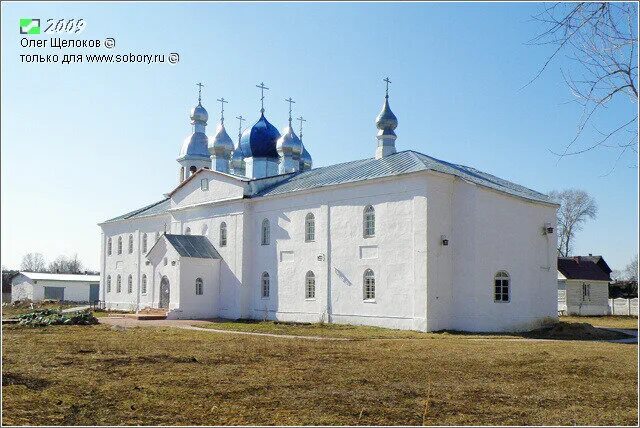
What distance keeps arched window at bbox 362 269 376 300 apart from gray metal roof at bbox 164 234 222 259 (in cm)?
956

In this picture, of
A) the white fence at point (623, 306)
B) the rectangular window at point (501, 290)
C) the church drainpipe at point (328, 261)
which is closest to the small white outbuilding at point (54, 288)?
the church drainpipe at point (328, 261)

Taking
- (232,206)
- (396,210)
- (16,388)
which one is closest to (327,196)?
(396,210)

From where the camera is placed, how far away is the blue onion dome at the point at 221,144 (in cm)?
3762

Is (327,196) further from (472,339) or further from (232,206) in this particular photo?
(472,339)

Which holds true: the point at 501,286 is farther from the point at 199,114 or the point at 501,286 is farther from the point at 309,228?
the point at 199,114

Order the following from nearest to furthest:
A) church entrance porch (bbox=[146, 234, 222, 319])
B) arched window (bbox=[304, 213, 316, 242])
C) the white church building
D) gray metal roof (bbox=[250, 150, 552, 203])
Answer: the white church building → gray metal roof (bbox=[250, 150, 552, 203]) → arched window (bbox=[304, 213, 316, 242]) → church entrance porch (bbox=[146, 234, 222, 319])

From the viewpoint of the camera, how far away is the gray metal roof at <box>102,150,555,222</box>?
2402cm

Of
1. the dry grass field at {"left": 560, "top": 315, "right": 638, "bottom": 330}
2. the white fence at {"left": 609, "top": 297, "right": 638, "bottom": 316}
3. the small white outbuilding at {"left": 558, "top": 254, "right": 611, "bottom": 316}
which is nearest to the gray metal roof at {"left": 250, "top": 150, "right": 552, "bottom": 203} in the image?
the dry grass field at {"left": 560, "top": 315, "right": 638, "bottom": 330}

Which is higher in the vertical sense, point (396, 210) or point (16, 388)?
point (396, 210)

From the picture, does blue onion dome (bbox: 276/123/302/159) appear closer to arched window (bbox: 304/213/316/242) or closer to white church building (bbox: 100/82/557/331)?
white church building (bbox: 100/82/557/331)

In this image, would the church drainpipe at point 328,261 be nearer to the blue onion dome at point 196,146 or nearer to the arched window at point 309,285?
the arched window at point 309,285

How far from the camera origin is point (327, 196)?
86.0ft

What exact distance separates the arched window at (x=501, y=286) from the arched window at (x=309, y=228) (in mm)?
7792

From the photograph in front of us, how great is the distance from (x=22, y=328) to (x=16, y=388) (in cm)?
1461
